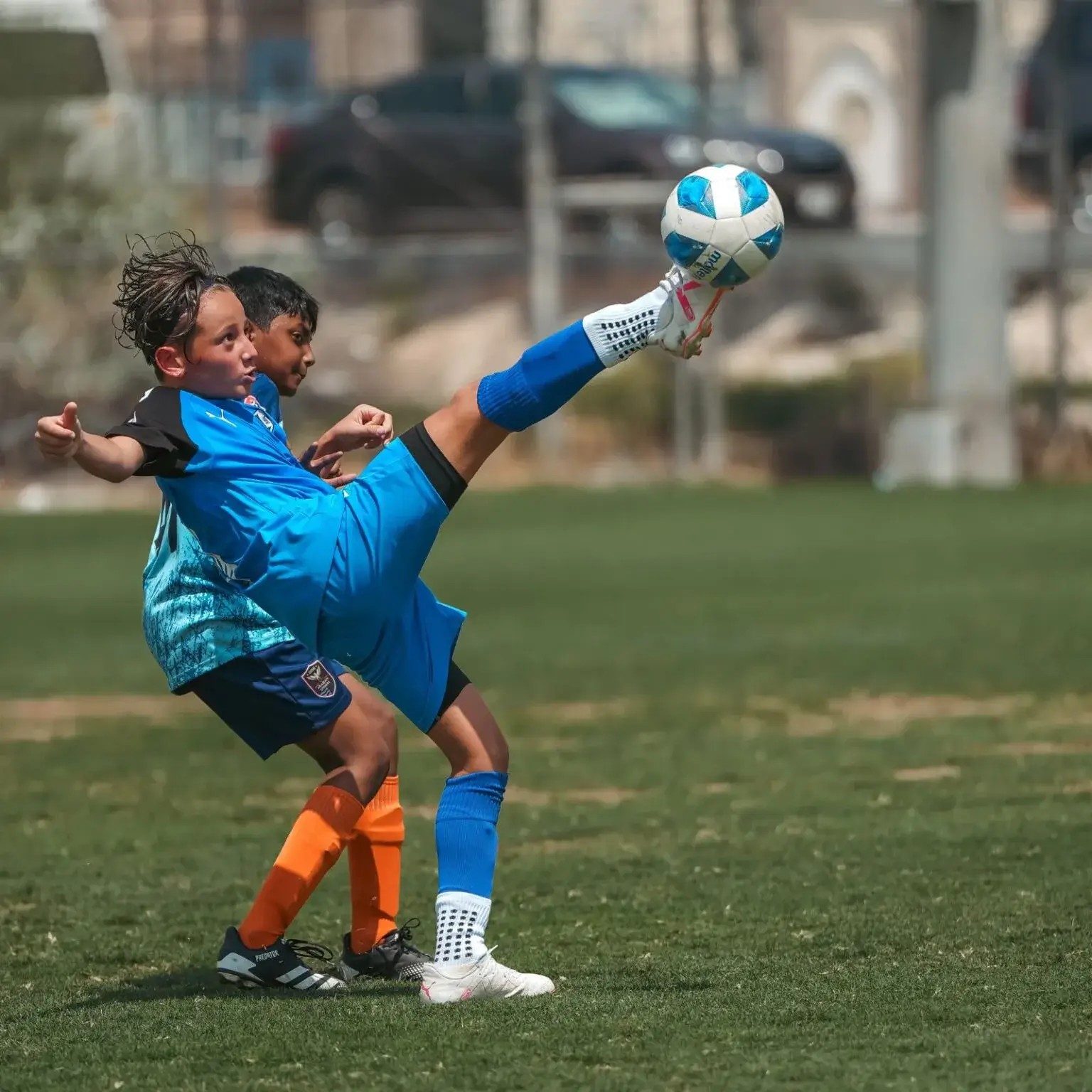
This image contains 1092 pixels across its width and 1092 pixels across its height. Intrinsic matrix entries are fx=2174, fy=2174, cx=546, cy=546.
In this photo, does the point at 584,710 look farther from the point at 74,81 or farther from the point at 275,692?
the point at 74,81

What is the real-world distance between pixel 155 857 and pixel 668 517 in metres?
12.2

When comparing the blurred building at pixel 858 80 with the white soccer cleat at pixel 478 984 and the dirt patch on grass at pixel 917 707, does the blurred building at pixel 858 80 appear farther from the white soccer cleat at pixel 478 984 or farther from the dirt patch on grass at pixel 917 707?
the white soccer cleat at pixel 478 984

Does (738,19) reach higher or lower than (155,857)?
higher

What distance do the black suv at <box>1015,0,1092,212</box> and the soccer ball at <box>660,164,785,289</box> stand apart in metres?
17.6

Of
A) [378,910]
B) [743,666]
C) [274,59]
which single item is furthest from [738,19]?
[378,910]

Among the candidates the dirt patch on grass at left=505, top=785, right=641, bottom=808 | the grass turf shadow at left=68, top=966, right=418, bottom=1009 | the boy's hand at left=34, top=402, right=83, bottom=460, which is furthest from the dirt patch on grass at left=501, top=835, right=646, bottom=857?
the boy's hand at left=34, top=402, right=83, bottom=460

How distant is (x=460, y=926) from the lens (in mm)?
4844

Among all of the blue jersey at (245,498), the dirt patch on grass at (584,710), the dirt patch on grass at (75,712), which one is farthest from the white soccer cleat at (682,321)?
the dirt patch on grass at (75,712)

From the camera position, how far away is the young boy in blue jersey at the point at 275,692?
5.11 m

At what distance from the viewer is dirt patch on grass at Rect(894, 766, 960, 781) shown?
7.90 m

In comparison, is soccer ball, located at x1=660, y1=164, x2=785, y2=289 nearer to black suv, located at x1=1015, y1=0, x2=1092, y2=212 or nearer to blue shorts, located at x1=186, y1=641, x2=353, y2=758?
blue shorts, located at x1=186, y1=641, x2=353, y2=758

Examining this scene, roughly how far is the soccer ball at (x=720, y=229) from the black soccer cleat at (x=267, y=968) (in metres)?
1.85

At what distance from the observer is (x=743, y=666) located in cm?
1117

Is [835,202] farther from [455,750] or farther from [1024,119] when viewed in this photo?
[455,750]
